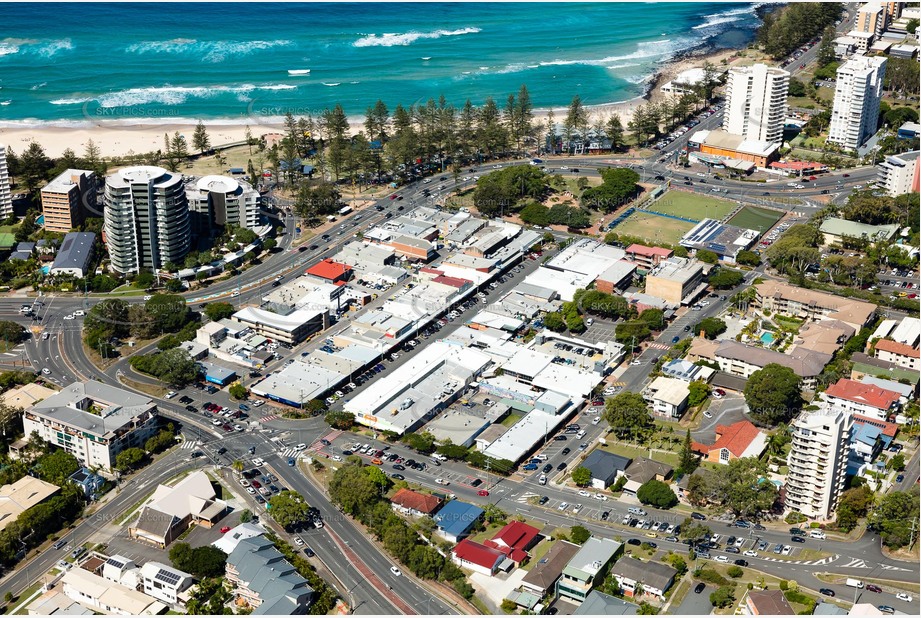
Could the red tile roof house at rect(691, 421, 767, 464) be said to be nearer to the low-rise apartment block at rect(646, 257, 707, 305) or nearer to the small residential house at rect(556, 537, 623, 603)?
the small residential house at rect(556, 537, 623, 603)

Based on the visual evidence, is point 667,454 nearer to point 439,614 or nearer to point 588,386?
point 588,386

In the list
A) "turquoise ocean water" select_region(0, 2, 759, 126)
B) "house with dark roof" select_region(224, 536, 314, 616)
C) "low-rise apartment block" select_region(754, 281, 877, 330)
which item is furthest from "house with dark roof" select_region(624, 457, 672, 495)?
"turquoise ocean water" select_region(0, 2, 759, 126)

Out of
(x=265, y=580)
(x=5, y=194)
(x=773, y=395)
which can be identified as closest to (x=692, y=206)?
(x=773, y=395)

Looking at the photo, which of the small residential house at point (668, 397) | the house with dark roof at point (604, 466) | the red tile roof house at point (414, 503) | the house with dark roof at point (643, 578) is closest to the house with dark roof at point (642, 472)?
the house with dark roof at point (604, 466)

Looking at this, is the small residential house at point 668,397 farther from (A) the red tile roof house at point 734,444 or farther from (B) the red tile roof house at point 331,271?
(B) the red tile roof house at point 331,271

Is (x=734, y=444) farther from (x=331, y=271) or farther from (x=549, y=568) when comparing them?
(x=331, y=271)

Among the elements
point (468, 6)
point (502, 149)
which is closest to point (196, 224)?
point (502, 149)
